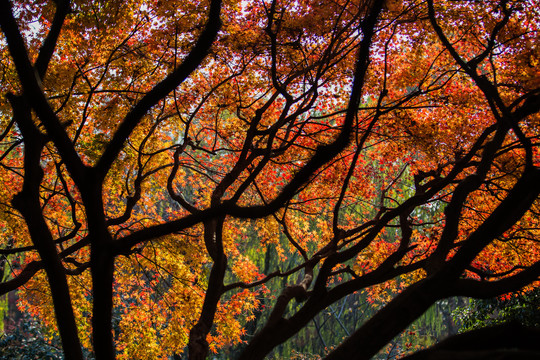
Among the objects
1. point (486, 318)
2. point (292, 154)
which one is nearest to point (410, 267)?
point (292, 154)

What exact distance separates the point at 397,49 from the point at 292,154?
2.51 meters

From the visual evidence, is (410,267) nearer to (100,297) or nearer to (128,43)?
(100,297)

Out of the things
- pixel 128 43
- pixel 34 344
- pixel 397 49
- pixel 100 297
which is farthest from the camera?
pixel 34 344

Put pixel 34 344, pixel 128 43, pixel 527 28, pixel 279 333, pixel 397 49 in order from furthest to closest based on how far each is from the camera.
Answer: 1. pixel 34 344
2. pixel 397 49
3. pixel 128 43
4. pixel 527 28
5. pixel 279 333

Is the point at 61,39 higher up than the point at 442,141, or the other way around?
the point at 61,39

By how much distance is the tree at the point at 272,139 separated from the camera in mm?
3121

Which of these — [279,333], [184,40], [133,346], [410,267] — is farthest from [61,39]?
[133,346]

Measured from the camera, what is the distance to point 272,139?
4.60 meters

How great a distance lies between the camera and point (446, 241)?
3416 millimetres

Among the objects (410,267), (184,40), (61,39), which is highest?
(61,39)

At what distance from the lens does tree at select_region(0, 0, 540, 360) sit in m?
3.12

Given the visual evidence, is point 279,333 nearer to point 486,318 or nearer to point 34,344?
point 486,318

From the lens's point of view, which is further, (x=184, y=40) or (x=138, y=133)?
(x=138, y=133)

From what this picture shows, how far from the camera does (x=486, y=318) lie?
10.1 metres
